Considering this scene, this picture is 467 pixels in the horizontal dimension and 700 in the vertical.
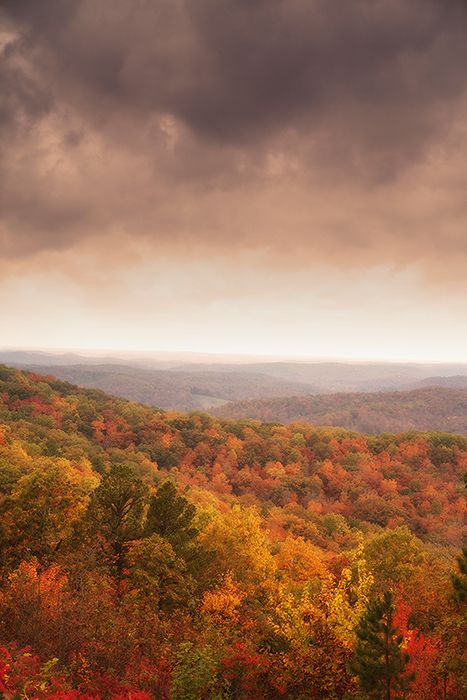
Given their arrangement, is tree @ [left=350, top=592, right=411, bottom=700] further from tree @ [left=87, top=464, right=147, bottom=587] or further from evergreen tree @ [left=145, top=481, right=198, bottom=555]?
Result: tree @ [left=87, top=464, right=147, bottom=587]

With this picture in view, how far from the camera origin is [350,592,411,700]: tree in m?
14.0

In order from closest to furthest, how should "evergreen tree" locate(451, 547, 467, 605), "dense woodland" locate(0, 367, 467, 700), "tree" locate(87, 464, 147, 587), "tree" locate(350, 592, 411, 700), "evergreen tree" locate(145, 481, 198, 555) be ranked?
"tree" locate(350, 592, 411, 700) → "dense woodland" locate(0, 367, 467, 700) → "evergreen tree" locate(451, 547, 467, 605) → "tree" locate(87, 464, 147, 587) → "evergreen tree" locate(145, 481, 198, 555)

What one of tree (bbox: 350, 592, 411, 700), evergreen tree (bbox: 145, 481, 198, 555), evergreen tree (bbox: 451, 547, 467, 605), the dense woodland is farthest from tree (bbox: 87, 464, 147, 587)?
evergreen tree (bbox: 451, 547, 467, 605)

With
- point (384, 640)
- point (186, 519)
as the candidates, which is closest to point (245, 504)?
point (186, 519)

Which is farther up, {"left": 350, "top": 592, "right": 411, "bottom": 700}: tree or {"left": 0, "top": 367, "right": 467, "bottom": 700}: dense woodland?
{"left": 350, "top": 592, "right": 411, "bottom": 700}: tree

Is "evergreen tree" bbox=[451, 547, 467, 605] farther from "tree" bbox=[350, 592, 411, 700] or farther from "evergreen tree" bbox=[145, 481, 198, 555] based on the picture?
"evergreen tree" bbox=[145, 481, 198, 555]

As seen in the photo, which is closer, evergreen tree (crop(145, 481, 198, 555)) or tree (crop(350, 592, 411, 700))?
tree (crop(350, 592, 411, 700))

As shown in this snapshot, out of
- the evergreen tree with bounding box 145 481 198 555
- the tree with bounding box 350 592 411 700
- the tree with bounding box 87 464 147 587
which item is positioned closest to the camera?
the tree with bounding box 350 592 411 700

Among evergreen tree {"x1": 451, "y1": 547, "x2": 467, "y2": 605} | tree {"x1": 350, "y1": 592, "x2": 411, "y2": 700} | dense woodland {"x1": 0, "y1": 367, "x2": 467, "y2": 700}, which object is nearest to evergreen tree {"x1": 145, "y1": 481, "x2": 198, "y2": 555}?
dense woodland {"x1": 0, "y1": 367, "x2": 467, "y2": 700}

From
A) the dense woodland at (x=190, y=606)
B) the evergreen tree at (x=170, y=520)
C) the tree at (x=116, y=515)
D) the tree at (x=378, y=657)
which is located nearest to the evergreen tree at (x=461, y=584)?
the dense woodland at (x=190, y=606)

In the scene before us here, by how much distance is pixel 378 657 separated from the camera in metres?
14.2

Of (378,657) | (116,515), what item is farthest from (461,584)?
(116,515)

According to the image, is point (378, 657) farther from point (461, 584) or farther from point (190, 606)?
point (190, 606)

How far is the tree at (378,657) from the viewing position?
14039 millimetres
